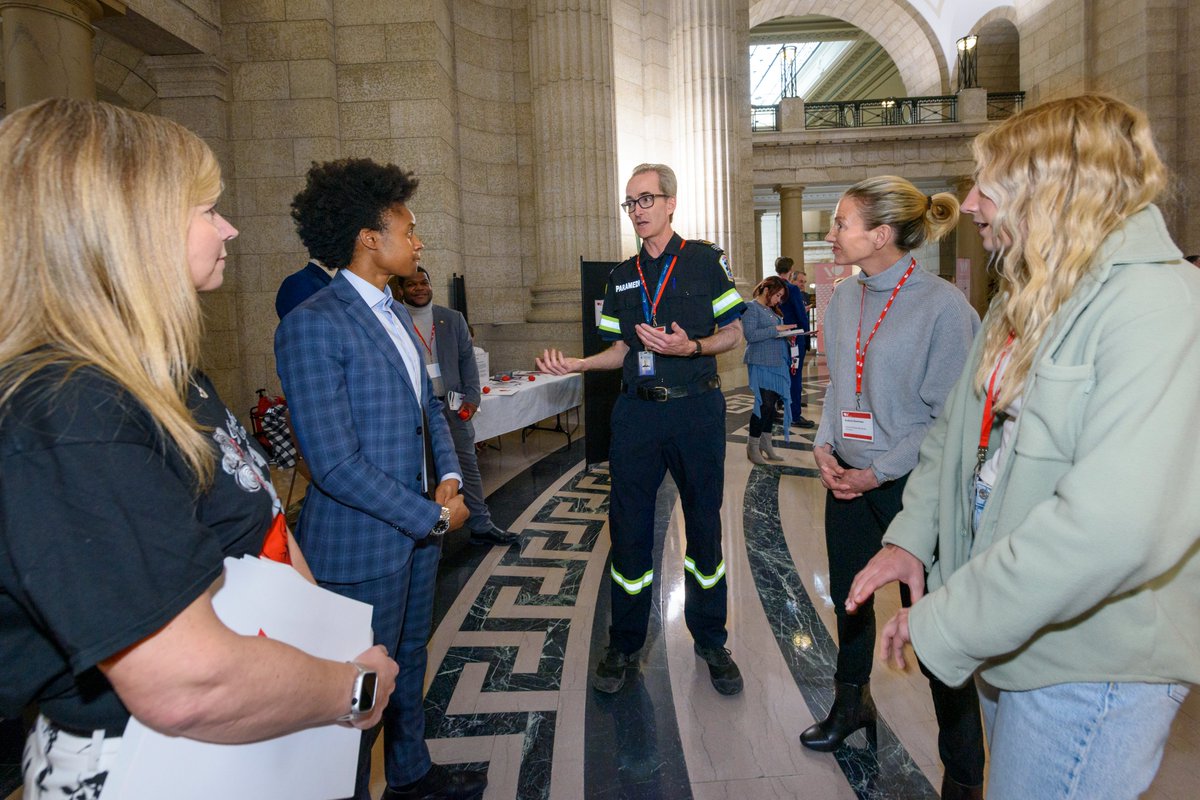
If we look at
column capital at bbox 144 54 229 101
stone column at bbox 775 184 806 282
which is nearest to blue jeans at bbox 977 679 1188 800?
column capital at bbox 144 54 229 101

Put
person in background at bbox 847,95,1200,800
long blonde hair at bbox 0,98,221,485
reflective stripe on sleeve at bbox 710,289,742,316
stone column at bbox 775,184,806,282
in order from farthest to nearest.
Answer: stone column at bbox 775,184,806,282, reflective stripe on sleeve at bbox 710,289,742,316, person in background at bbox 847,95,1200,800, long blonde hair at bbox 0,98,221,485

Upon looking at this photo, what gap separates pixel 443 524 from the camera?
74.6 inches

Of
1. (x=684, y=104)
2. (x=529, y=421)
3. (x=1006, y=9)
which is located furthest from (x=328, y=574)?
(x=1006, y=9)

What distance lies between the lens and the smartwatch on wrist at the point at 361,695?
1.03 meters

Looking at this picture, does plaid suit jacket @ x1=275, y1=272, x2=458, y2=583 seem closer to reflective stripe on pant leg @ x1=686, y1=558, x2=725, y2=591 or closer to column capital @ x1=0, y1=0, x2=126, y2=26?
reflective stripe on pant leg @ x1=686, y1=558, x2=725, y2=591

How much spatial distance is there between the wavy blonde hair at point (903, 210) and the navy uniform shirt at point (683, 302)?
2.30 feet

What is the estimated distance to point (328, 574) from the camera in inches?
70.4

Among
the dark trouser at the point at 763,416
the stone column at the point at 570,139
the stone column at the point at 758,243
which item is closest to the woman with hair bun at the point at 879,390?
the dark trouser at the point at 763,416

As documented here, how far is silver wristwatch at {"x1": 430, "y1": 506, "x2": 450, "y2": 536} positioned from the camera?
6.14 feet

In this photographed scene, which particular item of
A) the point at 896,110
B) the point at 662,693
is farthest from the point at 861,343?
the point at 896,110

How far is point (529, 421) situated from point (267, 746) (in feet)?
17.5

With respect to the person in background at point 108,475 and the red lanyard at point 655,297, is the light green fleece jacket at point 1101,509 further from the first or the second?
the red lanyard at point 655,297

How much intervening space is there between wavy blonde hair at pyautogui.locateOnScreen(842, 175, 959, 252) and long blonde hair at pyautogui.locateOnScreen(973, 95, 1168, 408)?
37.0 inches

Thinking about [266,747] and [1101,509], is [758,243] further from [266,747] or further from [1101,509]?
[266,747]
